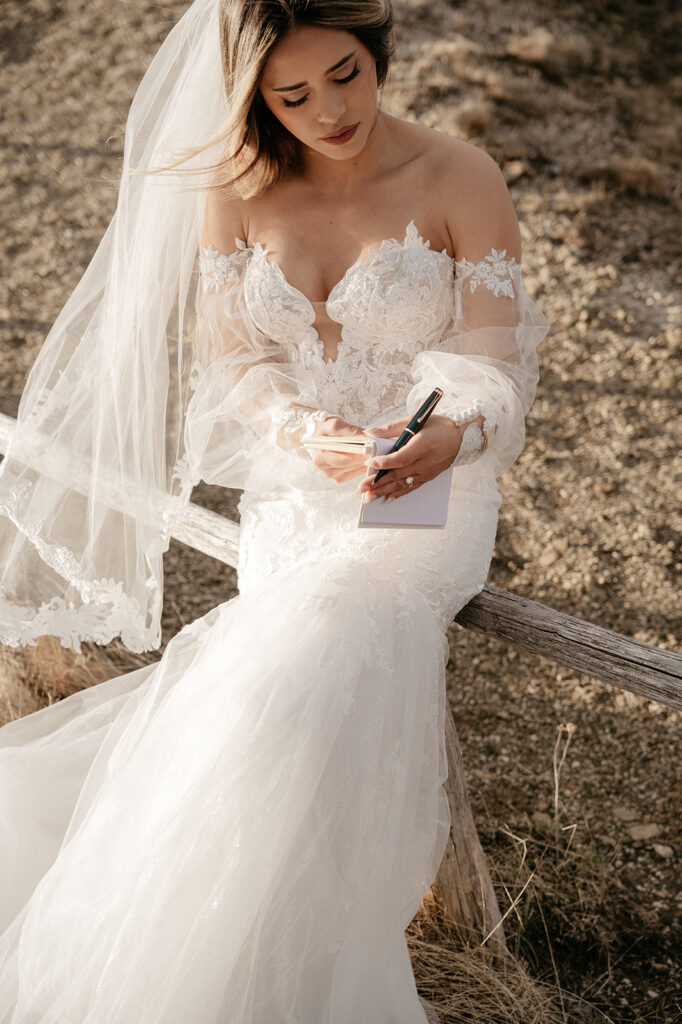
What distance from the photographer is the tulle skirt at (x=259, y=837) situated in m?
1.72

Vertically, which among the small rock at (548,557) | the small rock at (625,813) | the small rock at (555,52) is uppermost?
the small rock at (555,52)

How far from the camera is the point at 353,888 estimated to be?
5.99 feet

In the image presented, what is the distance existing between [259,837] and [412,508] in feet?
2.38

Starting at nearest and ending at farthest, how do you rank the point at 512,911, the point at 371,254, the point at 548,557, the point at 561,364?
the point at 371,254 → the point at 512,911 → the point at 548,557 → the point at 561,364

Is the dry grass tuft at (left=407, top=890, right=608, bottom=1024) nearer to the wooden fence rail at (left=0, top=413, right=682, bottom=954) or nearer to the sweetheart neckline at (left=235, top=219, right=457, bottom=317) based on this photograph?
the wooden fence rail at (left=0, top=413, right=682, bottom=954)

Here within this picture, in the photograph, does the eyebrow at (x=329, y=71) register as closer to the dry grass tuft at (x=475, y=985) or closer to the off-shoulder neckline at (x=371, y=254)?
the off-shoulder neckline at (x=371, y=254)

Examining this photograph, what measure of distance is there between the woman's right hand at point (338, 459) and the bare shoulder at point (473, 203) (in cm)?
56

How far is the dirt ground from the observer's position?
310 cm

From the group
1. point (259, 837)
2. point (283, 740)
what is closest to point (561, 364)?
point (283, 740)

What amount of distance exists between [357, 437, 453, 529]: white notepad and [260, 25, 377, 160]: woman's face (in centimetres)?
76

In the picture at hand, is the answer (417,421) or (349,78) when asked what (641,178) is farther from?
(417,421)

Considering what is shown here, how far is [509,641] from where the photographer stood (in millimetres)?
2299

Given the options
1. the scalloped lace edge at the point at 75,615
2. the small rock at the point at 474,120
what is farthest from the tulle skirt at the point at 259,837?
the small rock at the point at 474,120

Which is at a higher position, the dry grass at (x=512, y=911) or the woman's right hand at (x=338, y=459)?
the woman's right hand at (x=338, y=459)
